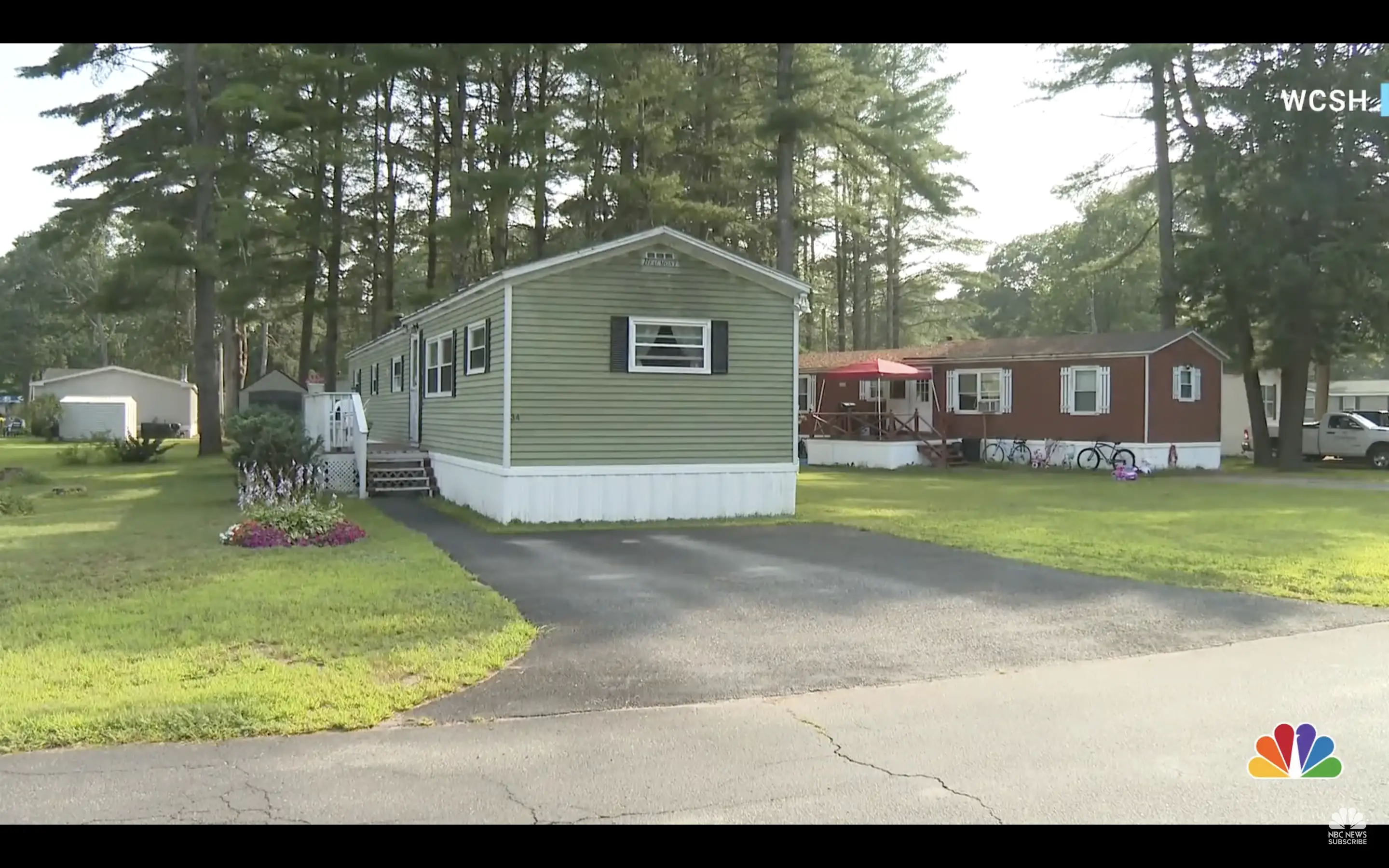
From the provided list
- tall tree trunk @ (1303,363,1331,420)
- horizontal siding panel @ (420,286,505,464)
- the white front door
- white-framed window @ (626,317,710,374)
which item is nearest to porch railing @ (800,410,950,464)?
the white front door

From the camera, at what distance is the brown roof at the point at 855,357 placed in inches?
1208

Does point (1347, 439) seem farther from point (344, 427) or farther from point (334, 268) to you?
point (334, 268)

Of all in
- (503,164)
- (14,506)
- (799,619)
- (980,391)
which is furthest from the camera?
(980,391)

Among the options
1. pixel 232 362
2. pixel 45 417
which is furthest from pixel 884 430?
pixel 45 417

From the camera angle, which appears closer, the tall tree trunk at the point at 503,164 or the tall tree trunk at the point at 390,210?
the tall tree trunk at the point at 503,164

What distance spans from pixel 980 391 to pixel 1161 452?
511 centimetres

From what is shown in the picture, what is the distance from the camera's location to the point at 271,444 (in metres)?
15.2

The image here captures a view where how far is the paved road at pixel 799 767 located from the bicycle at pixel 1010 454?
22134 mm

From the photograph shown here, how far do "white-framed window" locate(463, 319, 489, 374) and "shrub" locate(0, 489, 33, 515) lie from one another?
6.53 meters

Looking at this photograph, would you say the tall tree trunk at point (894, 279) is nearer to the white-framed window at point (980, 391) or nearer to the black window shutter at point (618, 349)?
the white-framed window at point (980, 391)

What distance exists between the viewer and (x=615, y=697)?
586 centimetres

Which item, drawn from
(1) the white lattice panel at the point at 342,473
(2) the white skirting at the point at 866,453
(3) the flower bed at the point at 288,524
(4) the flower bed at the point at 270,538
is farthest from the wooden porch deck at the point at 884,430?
(4) the flower bed at the point at 270,538

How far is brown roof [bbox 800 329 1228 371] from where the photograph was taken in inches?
1038
